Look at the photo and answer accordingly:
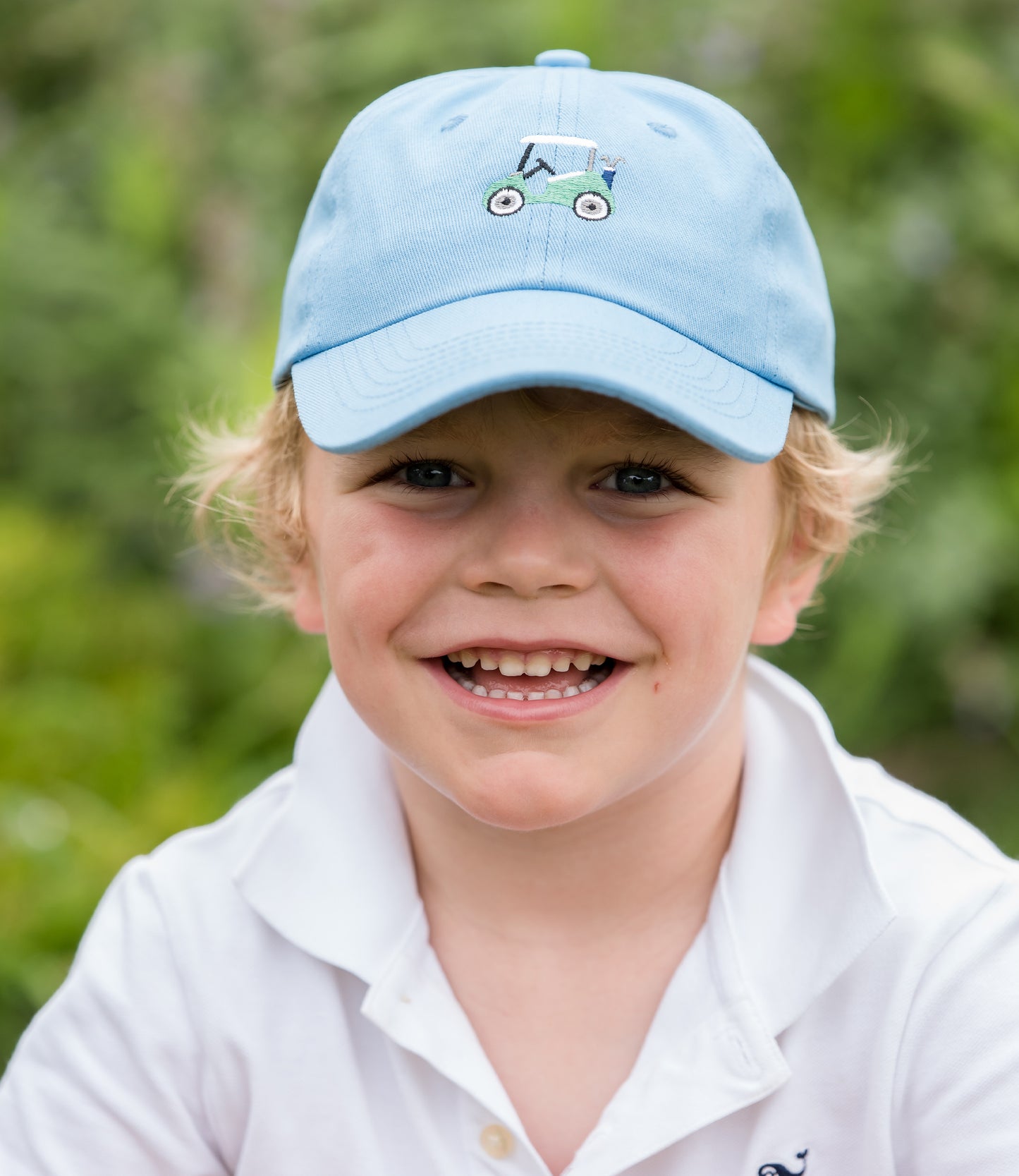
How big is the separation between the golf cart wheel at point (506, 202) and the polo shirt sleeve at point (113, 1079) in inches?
40.7

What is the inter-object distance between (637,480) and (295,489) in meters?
0.53

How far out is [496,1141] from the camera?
1.71 m

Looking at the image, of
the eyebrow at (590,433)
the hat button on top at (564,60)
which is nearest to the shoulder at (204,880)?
the eyebrow at (590,433)

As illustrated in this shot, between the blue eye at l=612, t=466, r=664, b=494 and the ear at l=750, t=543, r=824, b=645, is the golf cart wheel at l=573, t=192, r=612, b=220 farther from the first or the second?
the ear at l=750, t=543, r=824, b=645

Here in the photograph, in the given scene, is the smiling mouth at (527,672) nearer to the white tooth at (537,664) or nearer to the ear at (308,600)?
the white tooth at (537,664)

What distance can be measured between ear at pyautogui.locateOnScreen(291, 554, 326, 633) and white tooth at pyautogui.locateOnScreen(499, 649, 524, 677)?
36 centimetres

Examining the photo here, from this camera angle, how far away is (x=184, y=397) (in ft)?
13.5

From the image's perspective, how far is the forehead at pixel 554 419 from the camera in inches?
60.2

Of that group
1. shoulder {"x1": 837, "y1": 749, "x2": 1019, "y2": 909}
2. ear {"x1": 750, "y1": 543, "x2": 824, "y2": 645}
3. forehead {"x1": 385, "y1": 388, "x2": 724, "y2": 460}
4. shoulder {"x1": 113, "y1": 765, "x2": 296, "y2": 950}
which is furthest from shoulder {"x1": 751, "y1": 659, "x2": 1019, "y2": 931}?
shoulder {"x1": 113, "y1": 765, "x2": 296, "y2": 950}

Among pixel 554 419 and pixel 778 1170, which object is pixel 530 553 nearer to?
pixel 554 419

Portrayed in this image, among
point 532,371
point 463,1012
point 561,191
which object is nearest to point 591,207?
point 561,191

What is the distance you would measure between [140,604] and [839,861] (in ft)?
9.10

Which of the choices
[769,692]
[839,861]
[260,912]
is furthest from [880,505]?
[260,912]

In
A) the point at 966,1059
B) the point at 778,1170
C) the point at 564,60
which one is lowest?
the point at 778,1170
